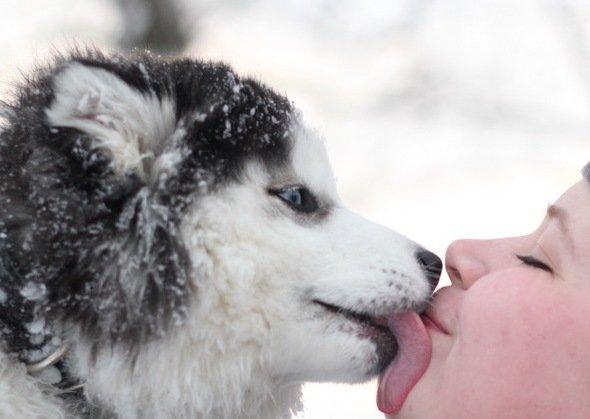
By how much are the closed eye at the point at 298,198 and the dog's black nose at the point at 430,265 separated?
34cm

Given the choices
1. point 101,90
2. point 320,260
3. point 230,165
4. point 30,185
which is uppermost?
point 101,90

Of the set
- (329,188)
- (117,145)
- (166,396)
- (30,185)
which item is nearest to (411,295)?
(329,188)

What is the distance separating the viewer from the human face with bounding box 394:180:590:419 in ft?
6.12

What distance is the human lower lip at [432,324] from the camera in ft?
7.38

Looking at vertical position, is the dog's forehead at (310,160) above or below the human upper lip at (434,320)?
above

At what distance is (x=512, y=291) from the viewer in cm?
200

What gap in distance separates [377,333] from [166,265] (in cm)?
64

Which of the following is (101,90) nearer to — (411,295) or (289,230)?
(289,230)

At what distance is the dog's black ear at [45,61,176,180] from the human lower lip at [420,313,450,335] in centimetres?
88

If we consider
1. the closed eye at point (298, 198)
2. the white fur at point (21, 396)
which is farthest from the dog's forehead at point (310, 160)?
the white fur at point (21, 396)

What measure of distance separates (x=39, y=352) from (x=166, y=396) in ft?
1.10

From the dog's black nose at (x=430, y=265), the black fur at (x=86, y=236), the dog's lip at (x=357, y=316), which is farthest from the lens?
the dog's black nose at (x=430, y=265)

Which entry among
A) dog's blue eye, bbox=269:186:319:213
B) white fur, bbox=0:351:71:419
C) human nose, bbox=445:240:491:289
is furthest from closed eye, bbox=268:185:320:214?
white fur, bbox=0:351:71:419

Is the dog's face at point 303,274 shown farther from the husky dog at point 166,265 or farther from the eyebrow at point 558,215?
the eyebrow at point 558,215
